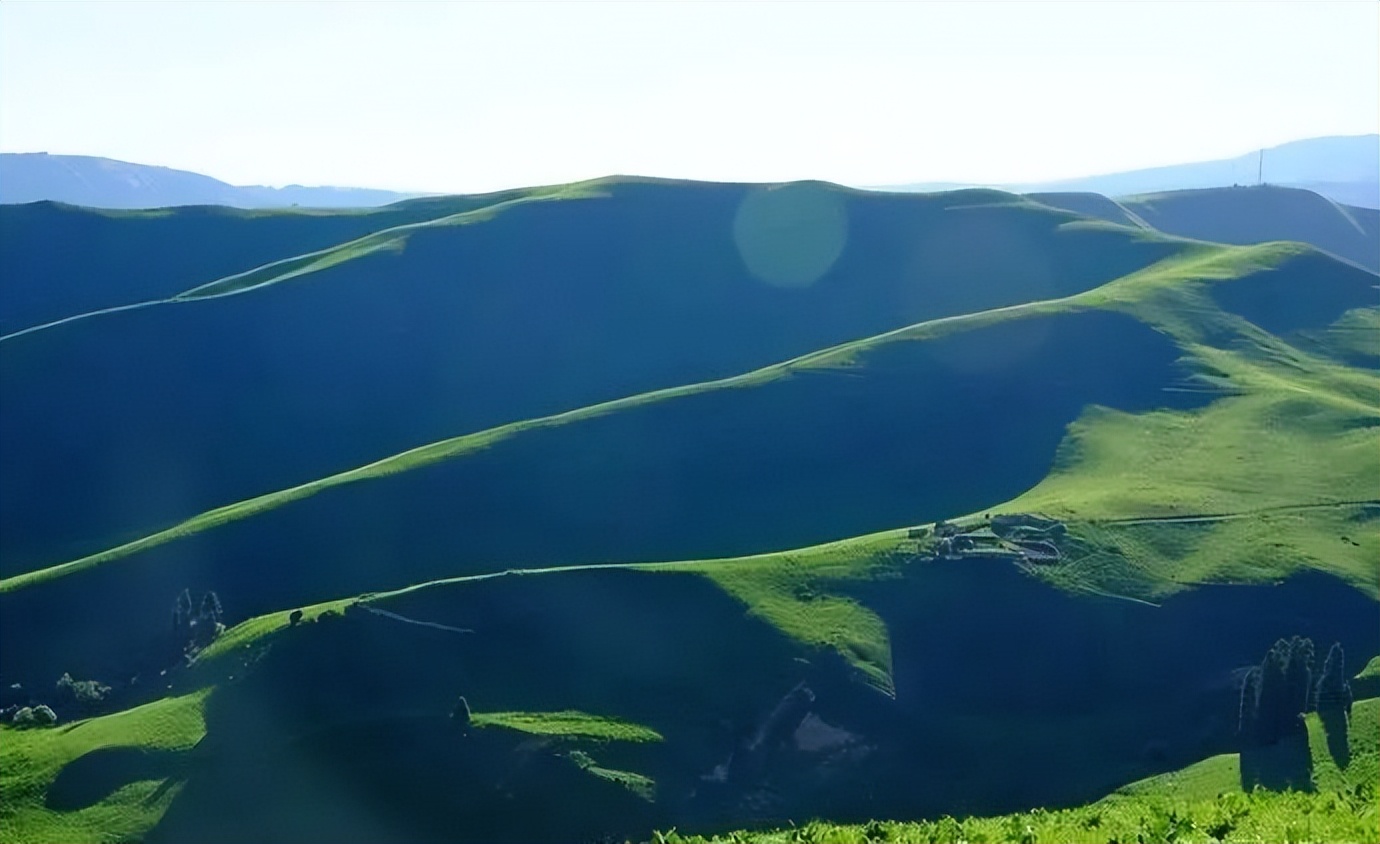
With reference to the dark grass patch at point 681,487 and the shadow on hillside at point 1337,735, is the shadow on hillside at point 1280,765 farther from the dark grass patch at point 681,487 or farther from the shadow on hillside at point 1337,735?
the dark grass patch at point 681,487

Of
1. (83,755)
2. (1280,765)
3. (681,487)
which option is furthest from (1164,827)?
(681,487)

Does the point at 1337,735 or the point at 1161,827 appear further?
the point at 1337,735

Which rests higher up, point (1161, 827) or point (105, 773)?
point (1161, 827)

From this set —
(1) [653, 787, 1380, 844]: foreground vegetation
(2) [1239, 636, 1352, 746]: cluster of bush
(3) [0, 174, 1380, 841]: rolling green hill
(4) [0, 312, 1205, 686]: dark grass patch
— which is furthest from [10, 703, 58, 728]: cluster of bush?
(2) [1239, 636, 1352, 746]: cluster of bush

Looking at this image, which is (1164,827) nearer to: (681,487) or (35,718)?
(35,718)

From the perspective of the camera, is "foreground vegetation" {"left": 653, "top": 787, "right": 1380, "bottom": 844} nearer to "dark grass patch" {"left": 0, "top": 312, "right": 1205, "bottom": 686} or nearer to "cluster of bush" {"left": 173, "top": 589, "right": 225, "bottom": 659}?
"cluster of bush" {"left": 173, "top": 589, "right": 225, "bottom": 659}

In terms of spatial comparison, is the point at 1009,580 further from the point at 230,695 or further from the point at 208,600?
the point at 208,600

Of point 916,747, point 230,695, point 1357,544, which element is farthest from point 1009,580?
point 230,695
